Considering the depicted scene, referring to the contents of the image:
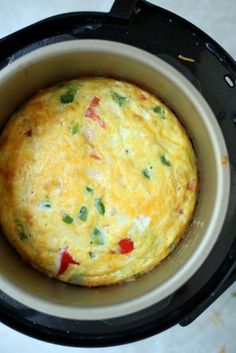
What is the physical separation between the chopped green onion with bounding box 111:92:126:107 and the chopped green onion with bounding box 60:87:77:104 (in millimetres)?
68

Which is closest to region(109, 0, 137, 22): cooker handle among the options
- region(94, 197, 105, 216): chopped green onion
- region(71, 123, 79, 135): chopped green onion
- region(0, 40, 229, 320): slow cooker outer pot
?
region(0, 40, 229, 320): slow cooker outer pot

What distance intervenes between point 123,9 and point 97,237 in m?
0.39

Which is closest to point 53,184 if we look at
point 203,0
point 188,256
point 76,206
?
point 76,206

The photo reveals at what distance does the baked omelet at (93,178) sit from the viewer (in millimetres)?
936

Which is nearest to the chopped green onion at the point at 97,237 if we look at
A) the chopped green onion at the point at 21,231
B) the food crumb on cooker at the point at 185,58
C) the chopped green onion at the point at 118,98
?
the chopped green onion at the point at 21,231

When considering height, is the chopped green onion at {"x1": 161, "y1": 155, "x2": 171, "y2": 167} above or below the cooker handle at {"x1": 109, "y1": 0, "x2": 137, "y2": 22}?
below

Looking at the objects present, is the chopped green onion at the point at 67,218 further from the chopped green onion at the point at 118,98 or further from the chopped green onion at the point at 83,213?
the chopped green onion at the point at 118,98

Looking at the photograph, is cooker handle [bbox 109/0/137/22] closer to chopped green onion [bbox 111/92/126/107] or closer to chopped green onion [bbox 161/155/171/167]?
chopped green onion [bbox 111/92/126/107]

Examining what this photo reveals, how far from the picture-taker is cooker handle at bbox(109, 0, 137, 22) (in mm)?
923

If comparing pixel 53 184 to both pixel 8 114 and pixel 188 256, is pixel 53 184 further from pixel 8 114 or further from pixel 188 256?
pixel 188 256

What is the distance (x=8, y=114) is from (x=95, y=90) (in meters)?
0.16

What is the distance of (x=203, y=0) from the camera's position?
1.20m

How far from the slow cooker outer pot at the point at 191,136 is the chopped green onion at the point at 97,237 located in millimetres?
92

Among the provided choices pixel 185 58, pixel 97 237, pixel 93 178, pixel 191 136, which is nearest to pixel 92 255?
pixel 97 237
